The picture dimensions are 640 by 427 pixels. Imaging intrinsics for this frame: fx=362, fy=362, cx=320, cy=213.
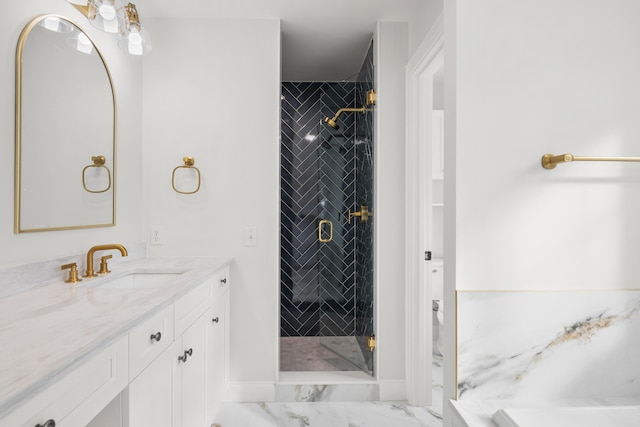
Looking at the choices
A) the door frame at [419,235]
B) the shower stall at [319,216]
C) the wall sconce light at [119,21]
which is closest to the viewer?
the wall sconce light at [119,21]

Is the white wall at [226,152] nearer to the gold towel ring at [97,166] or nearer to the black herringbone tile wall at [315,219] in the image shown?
the gold towel ring at [97,166]

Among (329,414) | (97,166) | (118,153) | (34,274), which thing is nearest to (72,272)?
(34,274)

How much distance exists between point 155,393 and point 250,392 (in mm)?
1152

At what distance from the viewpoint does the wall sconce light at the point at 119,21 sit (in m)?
1.57

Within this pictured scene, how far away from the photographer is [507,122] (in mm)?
1281

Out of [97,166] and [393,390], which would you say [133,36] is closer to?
[97,166]

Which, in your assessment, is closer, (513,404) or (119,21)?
(513,404)

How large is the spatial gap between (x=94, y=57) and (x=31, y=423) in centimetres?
183

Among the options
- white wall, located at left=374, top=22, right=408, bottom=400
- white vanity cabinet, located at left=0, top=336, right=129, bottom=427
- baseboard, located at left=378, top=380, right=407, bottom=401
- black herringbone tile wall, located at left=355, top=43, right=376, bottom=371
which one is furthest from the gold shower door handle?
white vanity cabinet, located at left=0, top=336, right=129, bottom=427

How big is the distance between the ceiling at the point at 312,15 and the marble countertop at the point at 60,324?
1.65 metres

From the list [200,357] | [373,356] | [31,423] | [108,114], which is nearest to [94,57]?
[108,114]

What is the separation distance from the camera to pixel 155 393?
1316mm

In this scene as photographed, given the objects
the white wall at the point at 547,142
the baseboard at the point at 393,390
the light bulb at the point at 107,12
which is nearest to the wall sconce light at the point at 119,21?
the light bulb at the point at 107,12

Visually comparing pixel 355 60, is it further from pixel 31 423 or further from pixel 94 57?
pixel 31 423
